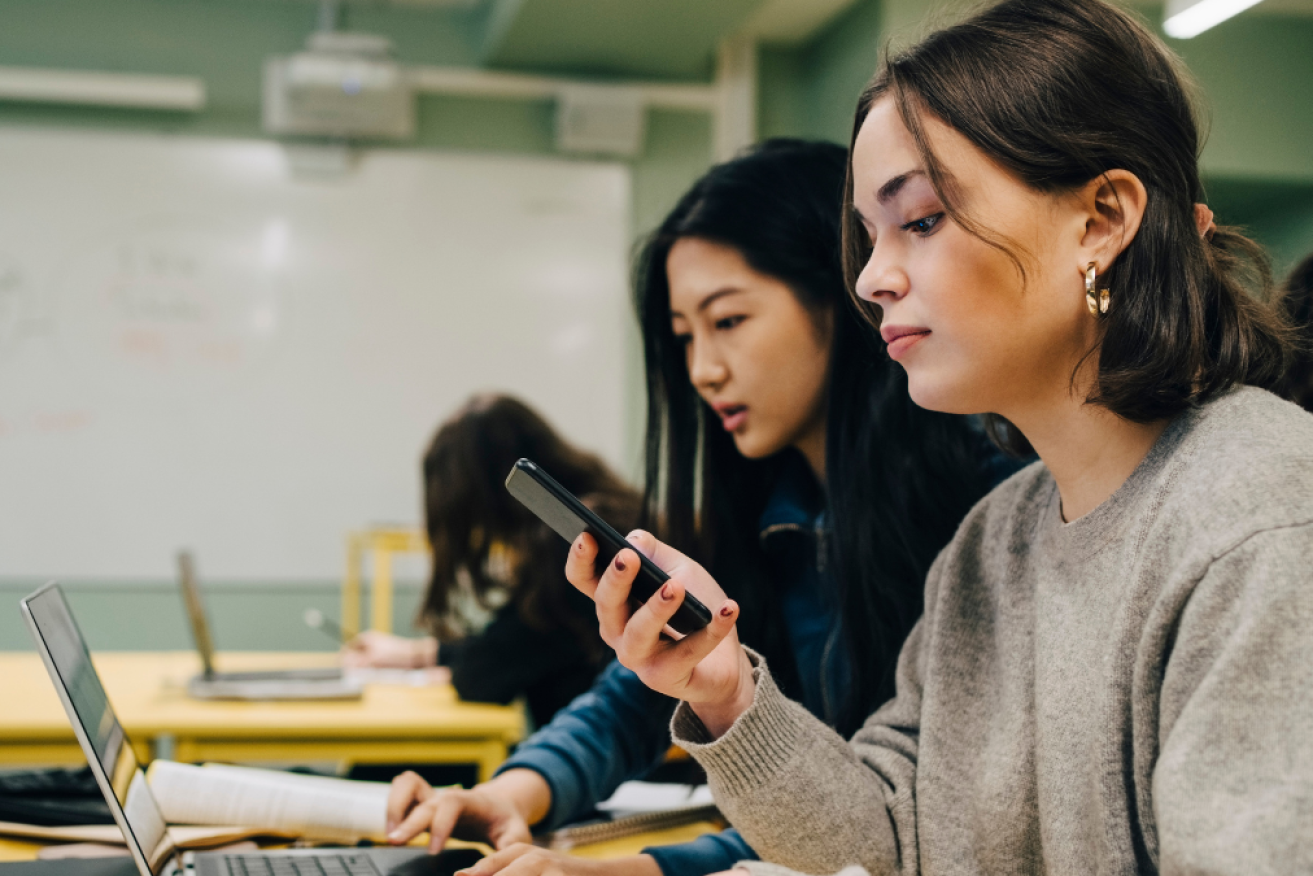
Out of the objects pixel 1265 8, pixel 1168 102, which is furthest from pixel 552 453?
pixel 1265 8

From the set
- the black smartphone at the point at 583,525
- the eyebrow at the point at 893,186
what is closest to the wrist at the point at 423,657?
the black smartphone at the point at 583,525

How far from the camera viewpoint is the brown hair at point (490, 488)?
6.72ft

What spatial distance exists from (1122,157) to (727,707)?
495mm

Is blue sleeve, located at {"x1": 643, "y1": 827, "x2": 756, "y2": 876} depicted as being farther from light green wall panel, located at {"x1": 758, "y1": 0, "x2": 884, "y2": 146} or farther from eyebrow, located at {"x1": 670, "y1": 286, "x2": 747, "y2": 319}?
light green wall panel, located at {"x1": 758, "y1": 0, "x2": 884, "y2": 146}

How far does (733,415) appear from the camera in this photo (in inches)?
48.4

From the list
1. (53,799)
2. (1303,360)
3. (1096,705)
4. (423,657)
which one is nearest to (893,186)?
(1096,705)

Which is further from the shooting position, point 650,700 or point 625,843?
point 650,700

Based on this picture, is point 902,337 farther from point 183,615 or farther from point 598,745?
point 183,615

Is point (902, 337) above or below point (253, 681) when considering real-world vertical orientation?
above

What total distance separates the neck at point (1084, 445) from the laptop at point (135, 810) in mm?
571

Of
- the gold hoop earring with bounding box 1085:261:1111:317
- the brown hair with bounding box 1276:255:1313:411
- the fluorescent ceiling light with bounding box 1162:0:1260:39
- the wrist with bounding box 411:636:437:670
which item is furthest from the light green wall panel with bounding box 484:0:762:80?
the gold hoop earring with bounding box 1085:261:1111:317

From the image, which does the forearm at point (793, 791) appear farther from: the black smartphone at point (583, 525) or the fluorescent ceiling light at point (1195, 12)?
the fluorescent ceiling light at point (1195, 12)

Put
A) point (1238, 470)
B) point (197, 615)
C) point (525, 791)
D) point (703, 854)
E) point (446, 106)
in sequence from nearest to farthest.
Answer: point (1238, 470) → point (703, 854) → point (525, 791) → point (197, 615) → point (446, 106)

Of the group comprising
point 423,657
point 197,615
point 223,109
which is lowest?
point 423,657
